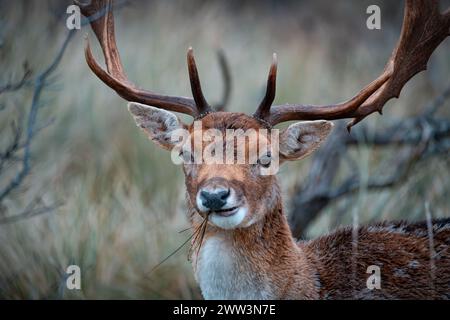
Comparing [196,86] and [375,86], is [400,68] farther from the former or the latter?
[196,86]

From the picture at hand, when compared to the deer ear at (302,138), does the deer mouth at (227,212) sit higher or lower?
lower

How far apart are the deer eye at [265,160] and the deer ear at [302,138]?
190 millimetres

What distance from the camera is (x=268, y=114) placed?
596cm

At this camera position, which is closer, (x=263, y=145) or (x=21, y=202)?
(x=263, y=145)

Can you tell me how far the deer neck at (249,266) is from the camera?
572 cm

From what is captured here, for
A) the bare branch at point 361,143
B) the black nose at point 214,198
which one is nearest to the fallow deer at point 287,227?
the black nose at point 214,198

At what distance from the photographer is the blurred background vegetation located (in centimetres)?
802

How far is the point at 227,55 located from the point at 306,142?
7.17m

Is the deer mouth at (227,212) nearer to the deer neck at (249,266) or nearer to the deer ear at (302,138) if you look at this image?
the deer neck at (249,266)

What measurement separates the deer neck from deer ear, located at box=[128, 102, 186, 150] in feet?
2.15

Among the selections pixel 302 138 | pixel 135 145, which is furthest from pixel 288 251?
pixel 135 145
